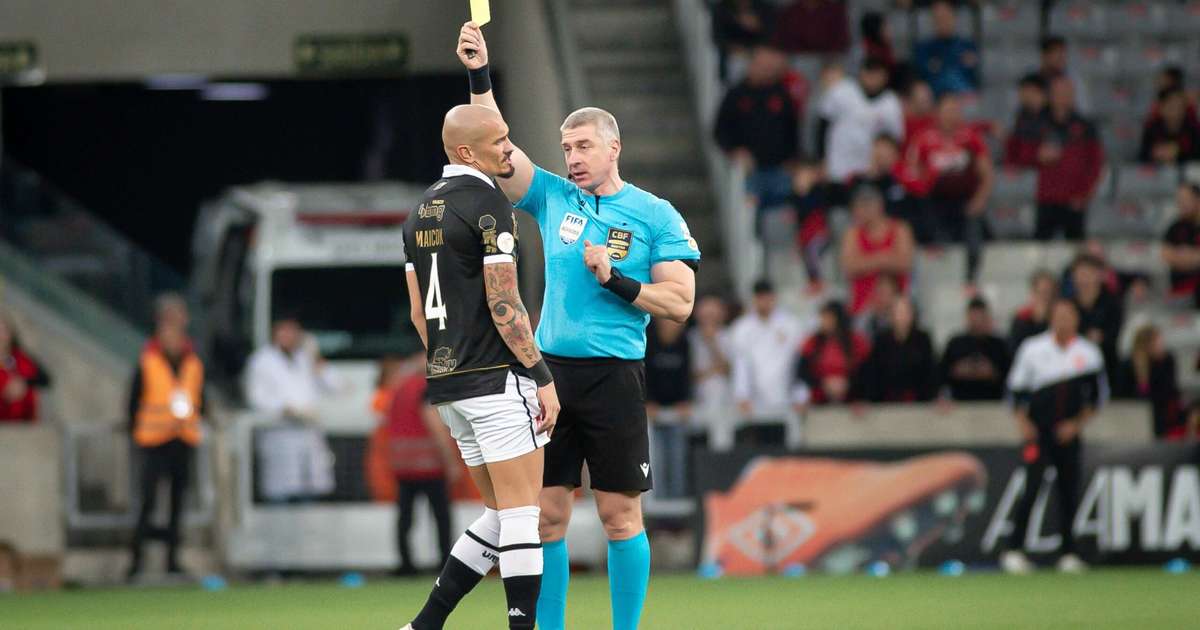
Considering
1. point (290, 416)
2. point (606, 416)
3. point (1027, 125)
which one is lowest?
point (290, 416)

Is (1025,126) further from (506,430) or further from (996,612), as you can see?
(506,430)

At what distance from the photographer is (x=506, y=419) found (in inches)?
318

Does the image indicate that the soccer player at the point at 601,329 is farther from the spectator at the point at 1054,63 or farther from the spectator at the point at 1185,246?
the spectator at the point at 1054,63

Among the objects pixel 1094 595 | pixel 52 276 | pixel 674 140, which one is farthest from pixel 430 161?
pixel 1094 595

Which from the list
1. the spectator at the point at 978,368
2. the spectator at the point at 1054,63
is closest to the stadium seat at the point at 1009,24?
the spectator at the point at 1054,63

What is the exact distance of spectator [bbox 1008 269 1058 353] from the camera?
1659cm

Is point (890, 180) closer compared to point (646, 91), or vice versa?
point (890, 180)

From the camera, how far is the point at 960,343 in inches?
654

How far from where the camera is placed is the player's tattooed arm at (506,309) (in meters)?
7.99

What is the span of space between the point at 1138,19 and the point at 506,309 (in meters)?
16.0

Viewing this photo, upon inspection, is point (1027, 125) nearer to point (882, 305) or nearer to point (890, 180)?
point (890, 180)

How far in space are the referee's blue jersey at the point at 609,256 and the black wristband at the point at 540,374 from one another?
0.48 metres

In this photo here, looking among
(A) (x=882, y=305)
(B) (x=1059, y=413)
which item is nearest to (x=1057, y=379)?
(B) (x=1059, y=413)

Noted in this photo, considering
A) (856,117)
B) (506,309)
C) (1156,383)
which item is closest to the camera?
(506,309)
